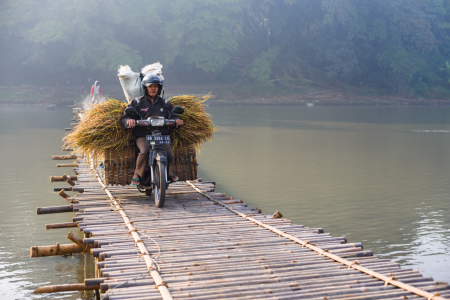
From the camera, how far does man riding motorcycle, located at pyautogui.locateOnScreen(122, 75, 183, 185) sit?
672 centimetres

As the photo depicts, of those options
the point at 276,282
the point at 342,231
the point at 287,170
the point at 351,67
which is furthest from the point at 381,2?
the point at 276,282

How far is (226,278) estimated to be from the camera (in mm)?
4172

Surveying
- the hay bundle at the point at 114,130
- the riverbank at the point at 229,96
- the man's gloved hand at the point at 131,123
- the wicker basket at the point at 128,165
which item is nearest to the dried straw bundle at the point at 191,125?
the hay bundle at the point at 114,130

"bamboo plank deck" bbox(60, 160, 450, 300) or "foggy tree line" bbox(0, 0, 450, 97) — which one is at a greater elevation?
"foggy tree line" bbox(0, 0, 450, 97)

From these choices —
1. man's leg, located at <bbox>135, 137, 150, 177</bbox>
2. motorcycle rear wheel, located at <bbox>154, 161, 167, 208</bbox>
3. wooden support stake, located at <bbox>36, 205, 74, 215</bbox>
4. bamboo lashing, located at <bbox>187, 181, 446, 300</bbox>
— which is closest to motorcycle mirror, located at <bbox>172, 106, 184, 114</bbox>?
man's leg, located at <bbox>135, 137, 150, 177</bbox>

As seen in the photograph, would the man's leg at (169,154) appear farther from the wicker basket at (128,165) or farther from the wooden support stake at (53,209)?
the wooden support stake at (53,209)

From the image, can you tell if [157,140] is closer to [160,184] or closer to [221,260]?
[160,184]

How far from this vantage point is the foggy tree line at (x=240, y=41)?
44688 millimetres

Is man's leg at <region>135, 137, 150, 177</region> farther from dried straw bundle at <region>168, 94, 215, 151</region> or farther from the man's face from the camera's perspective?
the man's face

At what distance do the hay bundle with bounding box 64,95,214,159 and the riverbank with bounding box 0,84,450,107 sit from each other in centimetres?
3498

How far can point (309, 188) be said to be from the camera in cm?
1120

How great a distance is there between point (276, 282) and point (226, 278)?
15.1 inches

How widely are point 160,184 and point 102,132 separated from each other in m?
1.04

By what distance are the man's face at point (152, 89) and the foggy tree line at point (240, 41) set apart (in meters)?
37.5
